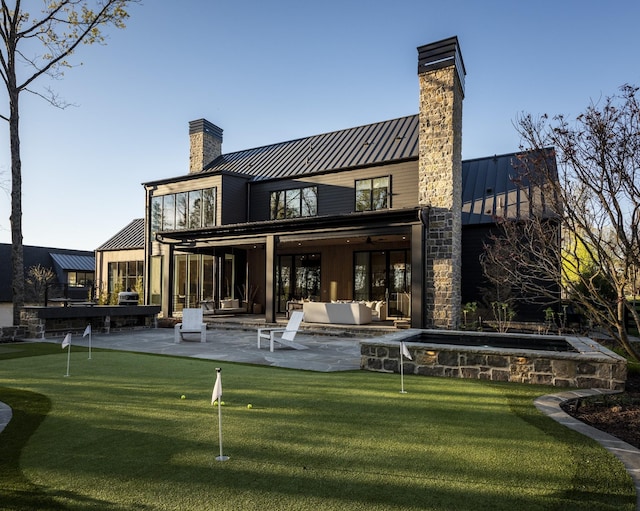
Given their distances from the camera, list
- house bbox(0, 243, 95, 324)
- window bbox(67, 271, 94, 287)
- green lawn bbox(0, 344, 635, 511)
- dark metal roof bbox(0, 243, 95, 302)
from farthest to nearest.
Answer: window bbox(67, 271, 94, 287) → dark metal roof bbox(0, 243, 95, 302) → house bbox(0, 243, 95, 324) → green lawn bbox(0, 344, 635, 511)

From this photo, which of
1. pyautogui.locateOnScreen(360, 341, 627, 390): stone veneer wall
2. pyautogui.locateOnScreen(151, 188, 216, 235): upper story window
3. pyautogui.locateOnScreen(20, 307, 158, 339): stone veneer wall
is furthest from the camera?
pyautogui.locateOnScreen(151, 188, 216, 235): upper story window

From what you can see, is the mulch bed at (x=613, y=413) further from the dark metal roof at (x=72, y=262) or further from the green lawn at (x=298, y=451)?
the dark metal roof at (x=72, y=262)

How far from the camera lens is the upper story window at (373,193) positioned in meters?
15.3

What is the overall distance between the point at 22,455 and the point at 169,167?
2145 centimetres

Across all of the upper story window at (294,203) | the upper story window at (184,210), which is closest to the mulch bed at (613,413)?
the upper story window at (294,203)

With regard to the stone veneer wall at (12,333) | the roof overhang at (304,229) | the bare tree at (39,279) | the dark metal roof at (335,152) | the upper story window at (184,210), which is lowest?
the stone veneer wall at (12,333)

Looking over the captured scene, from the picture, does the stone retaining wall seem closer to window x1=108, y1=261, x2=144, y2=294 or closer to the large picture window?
the large picture window

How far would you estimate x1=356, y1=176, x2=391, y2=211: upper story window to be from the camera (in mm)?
15297

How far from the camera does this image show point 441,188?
1309 centimetres

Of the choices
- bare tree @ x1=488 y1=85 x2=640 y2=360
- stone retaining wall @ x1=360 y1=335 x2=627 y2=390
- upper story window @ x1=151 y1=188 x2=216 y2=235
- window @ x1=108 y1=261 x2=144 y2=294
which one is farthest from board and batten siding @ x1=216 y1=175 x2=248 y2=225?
bare tree @ x1=488 y1=85 x2=640 y2=360

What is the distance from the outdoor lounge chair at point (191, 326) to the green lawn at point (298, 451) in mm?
5048

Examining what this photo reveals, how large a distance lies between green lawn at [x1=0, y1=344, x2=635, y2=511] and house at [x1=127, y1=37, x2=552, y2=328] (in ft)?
24.5

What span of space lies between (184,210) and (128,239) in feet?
21.6

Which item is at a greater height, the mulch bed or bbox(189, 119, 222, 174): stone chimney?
bbox(189, 119, 222, 174): stone chimney
